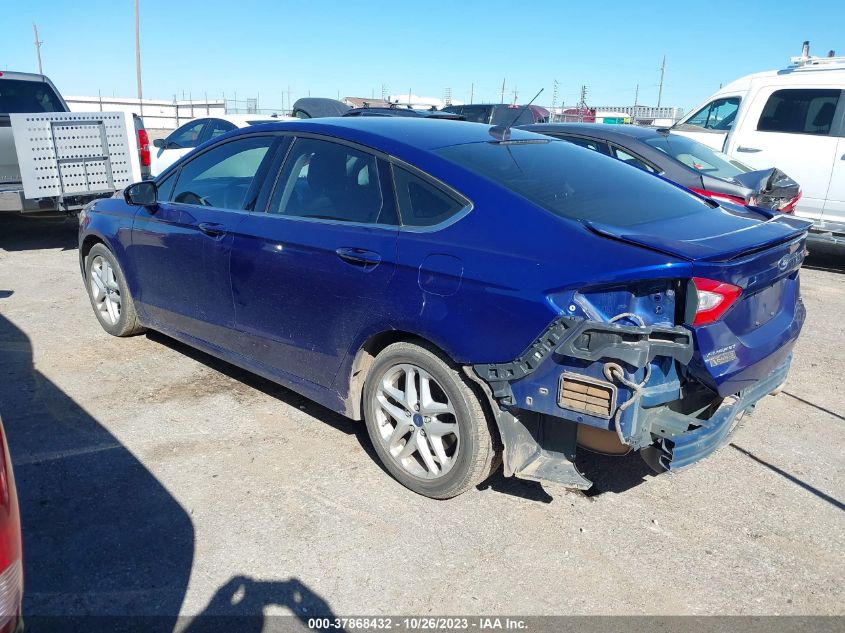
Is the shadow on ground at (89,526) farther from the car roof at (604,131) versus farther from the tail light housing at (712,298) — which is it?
the car roof at (604,131)

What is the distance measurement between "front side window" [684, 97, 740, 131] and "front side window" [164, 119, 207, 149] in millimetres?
7679

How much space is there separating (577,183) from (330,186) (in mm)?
1265

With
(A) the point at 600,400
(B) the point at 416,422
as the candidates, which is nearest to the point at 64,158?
(B) the point at 416,422

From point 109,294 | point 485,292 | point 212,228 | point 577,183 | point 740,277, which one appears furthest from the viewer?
point 109,294

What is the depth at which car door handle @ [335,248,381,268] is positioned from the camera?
3.33m

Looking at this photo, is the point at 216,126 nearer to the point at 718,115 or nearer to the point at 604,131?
the point at 604,131

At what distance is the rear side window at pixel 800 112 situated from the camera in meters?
8.62

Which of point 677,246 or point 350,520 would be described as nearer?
point 677,246

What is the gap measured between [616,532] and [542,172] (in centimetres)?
172

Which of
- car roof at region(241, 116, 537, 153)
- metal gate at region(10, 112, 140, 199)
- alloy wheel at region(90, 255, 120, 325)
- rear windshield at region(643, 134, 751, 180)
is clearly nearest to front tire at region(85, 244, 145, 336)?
alloy wheel at region(90, 255, 120, 325)

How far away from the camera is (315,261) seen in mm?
3592

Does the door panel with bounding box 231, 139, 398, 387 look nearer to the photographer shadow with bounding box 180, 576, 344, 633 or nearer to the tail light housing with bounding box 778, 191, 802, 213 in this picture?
the photographer shadow with bounding box 180, 576, 344, 633

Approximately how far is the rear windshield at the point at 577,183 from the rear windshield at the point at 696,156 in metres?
3.50

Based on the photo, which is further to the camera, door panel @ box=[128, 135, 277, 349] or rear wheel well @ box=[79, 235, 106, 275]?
rear wheel well @ box=[79, 235, 106, 275]
